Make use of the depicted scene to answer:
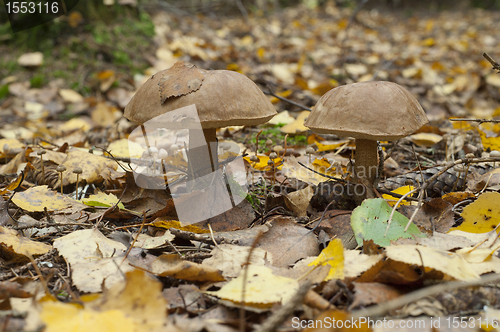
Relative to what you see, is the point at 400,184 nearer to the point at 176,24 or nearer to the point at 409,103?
the point at 409,103

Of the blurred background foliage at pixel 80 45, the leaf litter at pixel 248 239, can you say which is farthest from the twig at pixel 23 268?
the blurred background foliage at pixel 80 45

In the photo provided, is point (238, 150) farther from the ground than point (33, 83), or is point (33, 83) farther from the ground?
point (238, 150)

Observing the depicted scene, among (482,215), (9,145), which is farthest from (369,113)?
(9,145)

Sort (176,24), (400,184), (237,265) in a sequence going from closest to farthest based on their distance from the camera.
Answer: (237,265) < (400,184) < (176,24)

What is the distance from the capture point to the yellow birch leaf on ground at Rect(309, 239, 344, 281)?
1.19 metres

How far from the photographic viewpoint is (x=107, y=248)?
144cm

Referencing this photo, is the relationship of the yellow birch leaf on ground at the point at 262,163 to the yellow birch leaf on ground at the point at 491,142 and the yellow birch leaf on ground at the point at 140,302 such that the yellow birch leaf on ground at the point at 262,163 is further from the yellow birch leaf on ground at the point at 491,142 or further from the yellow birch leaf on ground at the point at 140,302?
the yellow birch leaf on ground at the point at 491,142

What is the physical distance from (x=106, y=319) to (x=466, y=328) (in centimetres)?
98

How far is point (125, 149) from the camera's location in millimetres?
2729

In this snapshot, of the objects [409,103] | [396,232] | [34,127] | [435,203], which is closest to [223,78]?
[409,103]

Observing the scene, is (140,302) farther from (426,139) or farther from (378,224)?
(426,139)

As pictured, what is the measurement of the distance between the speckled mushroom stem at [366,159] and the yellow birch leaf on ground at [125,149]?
64.0 inches
